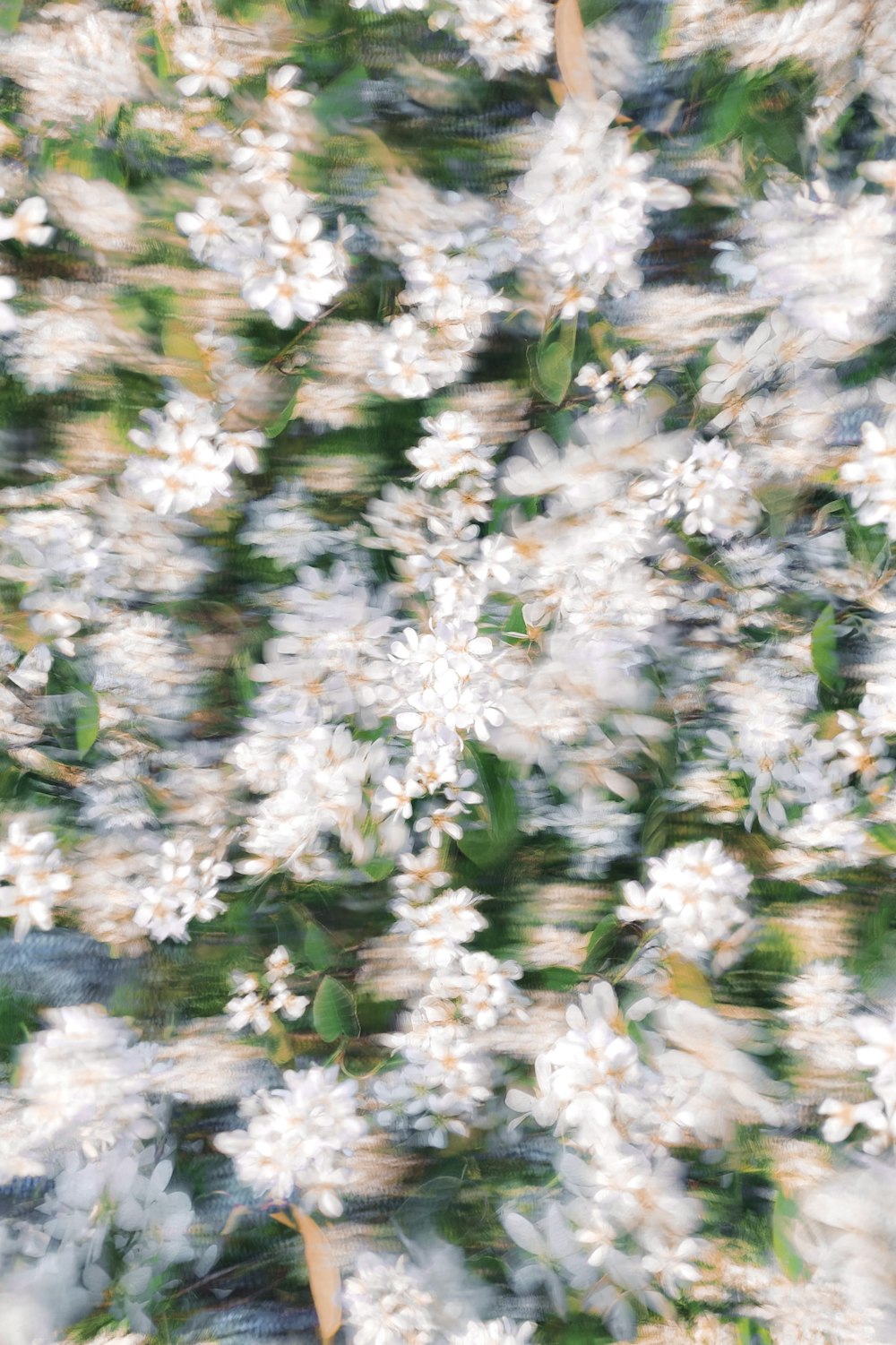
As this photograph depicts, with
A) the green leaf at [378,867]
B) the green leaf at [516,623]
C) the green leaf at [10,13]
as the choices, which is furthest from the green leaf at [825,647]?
the green leaf at [10,13]

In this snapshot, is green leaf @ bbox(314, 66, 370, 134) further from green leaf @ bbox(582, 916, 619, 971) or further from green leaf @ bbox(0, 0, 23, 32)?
green leaf @ bbox(582, 916, 619, 971)

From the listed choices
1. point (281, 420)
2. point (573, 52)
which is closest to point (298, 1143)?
point (281, 420)

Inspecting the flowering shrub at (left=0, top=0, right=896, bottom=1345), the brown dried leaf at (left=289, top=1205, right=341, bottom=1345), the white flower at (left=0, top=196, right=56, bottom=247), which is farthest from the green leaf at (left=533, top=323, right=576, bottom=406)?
the brown dried leaf at (left=289, top=1205, right=341, bottom=1345)

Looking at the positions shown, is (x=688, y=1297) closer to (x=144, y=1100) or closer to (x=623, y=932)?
(x=623, y=932)

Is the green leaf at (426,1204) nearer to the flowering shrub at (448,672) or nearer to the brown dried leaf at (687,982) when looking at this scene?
the flowering shrub at (448,672)

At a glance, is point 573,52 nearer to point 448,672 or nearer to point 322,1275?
point 448,672

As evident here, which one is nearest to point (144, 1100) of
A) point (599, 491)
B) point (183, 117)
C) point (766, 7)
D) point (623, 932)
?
point (623, 932)
